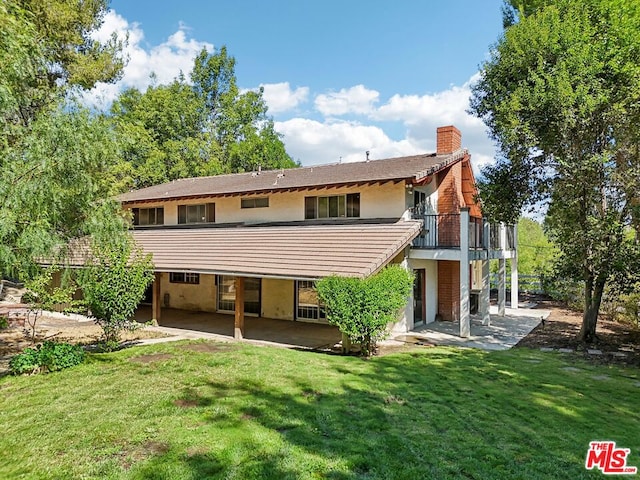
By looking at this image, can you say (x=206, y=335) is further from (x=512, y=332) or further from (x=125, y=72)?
(x=125, y=72)

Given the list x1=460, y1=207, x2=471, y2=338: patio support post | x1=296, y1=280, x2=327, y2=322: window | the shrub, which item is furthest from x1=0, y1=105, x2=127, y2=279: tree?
x1=460, y1=207, x2=471, y2=338: patio support post

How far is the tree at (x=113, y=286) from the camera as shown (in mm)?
10328

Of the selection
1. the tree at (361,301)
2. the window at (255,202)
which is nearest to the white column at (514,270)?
the tree at (361,301)

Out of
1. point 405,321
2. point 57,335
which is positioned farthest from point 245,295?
point 405,321

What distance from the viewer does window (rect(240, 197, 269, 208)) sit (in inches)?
689

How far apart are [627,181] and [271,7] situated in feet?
57.8

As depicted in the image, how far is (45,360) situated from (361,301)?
712 cm

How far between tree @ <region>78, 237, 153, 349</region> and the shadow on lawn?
185 inches

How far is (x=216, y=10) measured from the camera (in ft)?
67.8

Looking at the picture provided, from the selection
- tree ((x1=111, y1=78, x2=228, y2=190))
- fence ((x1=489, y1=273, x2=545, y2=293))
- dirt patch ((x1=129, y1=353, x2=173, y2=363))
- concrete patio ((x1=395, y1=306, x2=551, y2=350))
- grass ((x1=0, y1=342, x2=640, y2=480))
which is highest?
tree ((x1=111, y1=78, x2=228, y2=190))

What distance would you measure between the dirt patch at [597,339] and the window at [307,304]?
7070 millimetres

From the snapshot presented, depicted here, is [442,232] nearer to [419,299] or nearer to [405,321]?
[419,299]

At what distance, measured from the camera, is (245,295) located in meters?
17.3

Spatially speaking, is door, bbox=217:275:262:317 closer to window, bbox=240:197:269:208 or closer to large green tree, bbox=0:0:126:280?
window, bbox=240:197:269:208
